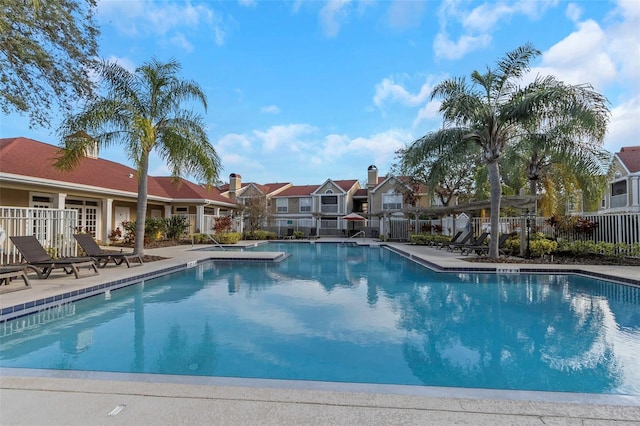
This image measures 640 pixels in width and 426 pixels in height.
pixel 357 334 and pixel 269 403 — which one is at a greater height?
pixel 269 403

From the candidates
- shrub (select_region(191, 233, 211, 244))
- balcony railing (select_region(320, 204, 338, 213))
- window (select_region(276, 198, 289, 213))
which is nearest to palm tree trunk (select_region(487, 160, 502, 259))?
shrub (select_region(191, 233, 211, 244))

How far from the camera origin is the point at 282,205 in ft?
132

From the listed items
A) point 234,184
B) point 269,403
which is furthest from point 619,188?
point 234,184

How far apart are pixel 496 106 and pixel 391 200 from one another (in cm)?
2300

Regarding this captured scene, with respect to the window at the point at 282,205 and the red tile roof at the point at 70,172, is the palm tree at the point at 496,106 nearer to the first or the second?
the red tile roof at the point at 70,172

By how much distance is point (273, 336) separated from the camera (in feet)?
17.0

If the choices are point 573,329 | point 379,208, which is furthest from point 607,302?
point 379,208

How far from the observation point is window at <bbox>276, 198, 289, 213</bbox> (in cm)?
4006

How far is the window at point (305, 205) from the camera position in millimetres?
38844

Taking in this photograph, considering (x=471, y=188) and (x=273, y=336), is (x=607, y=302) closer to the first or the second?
(x=273, y=336)

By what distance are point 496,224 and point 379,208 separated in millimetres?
22587

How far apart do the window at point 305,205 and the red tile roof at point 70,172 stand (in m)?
15.1

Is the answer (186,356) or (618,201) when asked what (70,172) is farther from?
(618,201)

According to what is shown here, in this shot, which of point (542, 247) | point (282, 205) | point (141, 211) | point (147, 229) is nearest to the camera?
point (141, 211)
